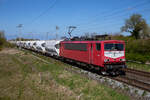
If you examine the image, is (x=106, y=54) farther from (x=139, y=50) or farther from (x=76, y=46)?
(x=139, y=50)

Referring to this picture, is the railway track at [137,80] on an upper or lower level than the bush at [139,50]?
lower

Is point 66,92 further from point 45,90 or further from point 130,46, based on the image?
point 130,46

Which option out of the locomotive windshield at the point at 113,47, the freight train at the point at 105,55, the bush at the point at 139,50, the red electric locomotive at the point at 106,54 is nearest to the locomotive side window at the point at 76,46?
the freight train at the point at 105,55

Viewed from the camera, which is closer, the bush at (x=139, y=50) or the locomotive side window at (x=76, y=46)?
the locomotive side window at (x=76, y=46)

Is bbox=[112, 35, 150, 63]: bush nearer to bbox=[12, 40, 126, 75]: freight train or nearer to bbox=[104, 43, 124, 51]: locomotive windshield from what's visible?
bbox=[12, 40, 126, 75]: freight train

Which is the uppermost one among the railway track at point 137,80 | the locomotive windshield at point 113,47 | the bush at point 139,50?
the locomotive windshield at point 113,47

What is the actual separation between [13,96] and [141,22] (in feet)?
135

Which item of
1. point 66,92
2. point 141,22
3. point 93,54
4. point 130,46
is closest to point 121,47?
point 93,54

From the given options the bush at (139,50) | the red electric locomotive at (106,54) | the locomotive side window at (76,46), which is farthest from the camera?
the bush at (139,50)

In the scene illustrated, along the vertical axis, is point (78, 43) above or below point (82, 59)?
above

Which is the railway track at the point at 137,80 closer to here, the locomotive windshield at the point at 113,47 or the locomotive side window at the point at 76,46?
the locomotive windshield at the point at 113,47

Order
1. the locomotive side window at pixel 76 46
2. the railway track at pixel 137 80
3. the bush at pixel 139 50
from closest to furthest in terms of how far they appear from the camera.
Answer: the railway track at pixel 137 80 < the locomotive side window at pixel 76 46 < the bush at pixel 139 50

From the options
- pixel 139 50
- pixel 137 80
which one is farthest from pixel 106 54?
pixel 139 50

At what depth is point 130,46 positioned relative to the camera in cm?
2586
